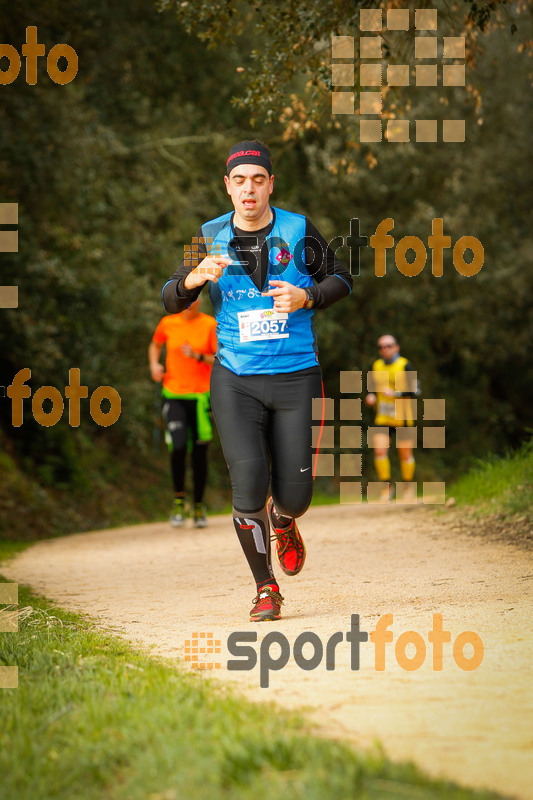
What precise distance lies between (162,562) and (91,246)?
31.1ft

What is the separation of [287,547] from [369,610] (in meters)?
0.66

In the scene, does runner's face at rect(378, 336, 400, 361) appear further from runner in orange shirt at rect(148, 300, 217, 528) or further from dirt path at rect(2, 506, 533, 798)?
runner in orange shirt at rect(148, 300, 217, 528)

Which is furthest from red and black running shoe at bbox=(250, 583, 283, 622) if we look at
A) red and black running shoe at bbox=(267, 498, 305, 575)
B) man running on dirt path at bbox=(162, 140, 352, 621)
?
red and black running shoe at bbox=(267, 498, 305, 575)

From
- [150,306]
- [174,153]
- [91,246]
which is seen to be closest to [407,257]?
[174,153]

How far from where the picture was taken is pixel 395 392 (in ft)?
43.7

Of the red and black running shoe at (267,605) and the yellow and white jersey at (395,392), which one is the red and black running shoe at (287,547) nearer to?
the red and black running shoe at (267,605)

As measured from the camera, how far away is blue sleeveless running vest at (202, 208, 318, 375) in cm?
517

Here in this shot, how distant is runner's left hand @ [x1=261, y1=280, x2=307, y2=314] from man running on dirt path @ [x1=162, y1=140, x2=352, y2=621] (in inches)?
6.4

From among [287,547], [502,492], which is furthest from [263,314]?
[502,492]

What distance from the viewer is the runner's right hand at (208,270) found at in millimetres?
4957

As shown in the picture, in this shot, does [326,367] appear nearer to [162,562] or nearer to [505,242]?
[505,242]

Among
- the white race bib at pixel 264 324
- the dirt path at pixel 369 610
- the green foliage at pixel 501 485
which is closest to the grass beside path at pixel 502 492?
the green foliage at pixel 501 485

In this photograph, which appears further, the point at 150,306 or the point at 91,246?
the point at 150,306

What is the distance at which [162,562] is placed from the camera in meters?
8.34
